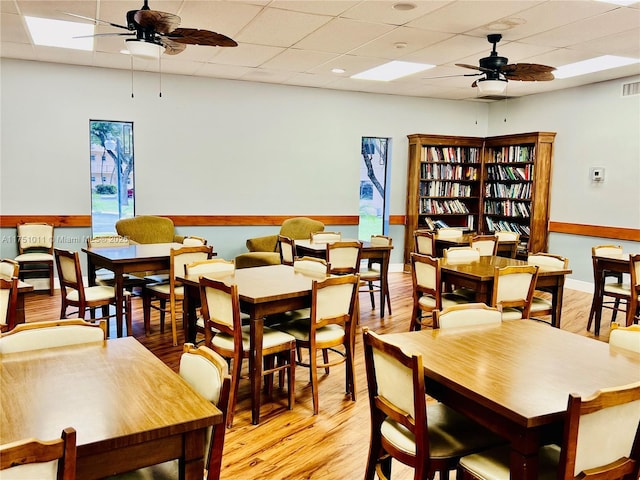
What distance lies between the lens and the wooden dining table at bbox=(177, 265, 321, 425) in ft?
10.6

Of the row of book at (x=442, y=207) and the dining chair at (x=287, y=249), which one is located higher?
the row of book at (x=442, y=207)

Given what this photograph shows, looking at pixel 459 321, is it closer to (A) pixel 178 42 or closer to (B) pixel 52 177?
(A) pixel 178 42

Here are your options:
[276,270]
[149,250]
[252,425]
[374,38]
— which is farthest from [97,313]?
[374,38]

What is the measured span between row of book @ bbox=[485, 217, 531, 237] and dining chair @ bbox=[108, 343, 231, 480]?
7.44 metres

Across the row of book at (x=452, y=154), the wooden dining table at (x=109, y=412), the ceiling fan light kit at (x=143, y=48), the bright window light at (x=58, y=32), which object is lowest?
the wooden dining table at (x=109, y=412)

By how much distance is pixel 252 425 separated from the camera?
333 centimetres

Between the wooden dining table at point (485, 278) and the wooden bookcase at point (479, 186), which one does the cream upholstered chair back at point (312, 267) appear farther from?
the wooden bookcase at point (479, 186)

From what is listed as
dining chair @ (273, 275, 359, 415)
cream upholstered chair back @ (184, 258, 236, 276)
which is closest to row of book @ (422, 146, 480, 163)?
cream upholstered chair back @ (184, 258, 236, 276)

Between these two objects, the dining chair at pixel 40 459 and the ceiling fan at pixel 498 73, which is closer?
the dining chair at pixel 40 459

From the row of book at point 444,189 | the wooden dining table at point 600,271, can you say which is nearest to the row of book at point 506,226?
the row of book at point 444,189

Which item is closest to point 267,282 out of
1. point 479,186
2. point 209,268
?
point 209,268

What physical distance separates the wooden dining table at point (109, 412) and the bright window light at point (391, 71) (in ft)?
18.5

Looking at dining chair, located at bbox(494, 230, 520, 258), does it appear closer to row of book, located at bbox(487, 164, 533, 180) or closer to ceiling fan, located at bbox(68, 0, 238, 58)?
row of book, located at bbox(487, 164, 533, 180)

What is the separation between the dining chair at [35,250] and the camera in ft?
21.6
